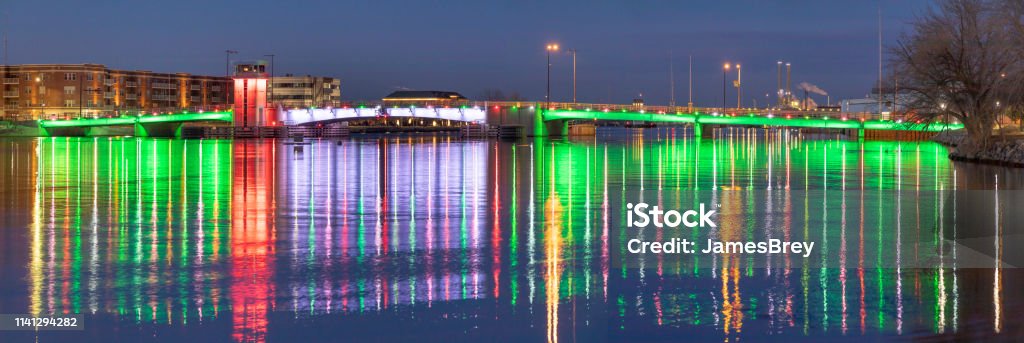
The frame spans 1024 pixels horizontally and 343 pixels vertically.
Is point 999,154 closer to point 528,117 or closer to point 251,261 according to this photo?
point 251,261

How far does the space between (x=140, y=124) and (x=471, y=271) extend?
13099 cm

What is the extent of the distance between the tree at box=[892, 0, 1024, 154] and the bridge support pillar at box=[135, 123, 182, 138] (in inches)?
4035

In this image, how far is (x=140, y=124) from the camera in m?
137

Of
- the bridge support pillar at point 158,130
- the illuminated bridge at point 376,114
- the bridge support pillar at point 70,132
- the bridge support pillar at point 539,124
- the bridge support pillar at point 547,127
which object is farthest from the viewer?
the bridge support pillar at point 70,132

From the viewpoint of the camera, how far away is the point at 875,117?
370 ft

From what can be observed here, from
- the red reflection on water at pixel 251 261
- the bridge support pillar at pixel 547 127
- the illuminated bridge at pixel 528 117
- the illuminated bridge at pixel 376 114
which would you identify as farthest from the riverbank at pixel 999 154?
the illuminated bridge at pixel 376 114

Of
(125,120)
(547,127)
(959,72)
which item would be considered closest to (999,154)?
(959,72)

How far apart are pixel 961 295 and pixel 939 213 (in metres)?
10.1

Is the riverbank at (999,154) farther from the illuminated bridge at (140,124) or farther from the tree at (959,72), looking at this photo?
the illuminated bridge at (140,124)

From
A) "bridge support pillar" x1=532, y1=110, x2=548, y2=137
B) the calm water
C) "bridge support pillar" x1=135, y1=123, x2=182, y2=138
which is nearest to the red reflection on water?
the calm water

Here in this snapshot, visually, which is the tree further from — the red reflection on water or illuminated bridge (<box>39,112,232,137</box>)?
illuminated bridge (<box>39,112,232,137</box>)

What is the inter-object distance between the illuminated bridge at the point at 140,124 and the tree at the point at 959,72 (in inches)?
3704

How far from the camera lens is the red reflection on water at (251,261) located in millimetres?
10664

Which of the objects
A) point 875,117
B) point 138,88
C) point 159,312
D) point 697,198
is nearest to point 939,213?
point 697,198
